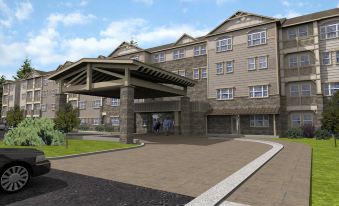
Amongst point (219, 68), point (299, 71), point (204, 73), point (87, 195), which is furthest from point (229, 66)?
point (87, 195)

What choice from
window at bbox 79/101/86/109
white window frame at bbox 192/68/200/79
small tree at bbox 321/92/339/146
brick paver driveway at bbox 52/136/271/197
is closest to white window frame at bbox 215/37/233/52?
white window frame at bbox 192/68/200/79

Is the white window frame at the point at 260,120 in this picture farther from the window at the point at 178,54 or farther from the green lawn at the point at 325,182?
the green lawn at the point at 325,182

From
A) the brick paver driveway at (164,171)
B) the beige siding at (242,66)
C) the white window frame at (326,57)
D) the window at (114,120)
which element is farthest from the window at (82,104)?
the white window frame at (326,57)

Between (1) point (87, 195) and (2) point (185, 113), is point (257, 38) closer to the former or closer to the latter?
(2) point (185, 113)

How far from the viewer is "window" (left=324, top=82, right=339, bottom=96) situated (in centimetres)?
2461

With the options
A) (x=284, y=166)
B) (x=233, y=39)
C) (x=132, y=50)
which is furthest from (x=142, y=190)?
(x=132, y=50)

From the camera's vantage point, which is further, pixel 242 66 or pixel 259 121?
pixel 242 66

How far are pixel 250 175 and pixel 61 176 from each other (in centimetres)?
594

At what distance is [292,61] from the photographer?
27.2 metres

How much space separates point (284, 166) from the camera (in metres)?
9.47

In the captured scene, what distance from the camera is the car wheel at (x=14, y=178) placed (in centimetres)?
564

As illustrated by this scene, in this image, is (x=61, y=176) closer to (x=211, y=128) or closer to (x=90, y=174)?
(x=90, y=174)

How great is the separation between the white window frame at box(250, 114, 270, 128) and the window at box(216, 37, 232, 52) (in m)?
8.94

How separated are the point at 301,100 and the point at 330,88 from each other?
289 cm
